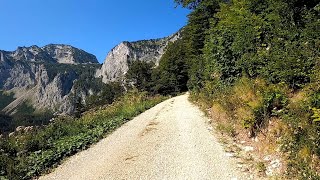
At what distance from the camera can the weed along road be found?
33.7 feet

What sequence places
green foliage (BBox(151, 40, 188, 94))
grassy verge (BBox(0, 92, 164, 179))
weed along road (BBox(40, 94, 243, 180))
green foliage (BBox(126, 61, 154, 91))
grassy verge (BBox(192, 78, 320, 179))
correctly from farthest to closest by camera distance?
green foliage (BBox(126, 61, 154, 91)) → green foliage (BBox(151, 40, 188, 94)) → grassy verge (BBox(0, 92, 164, 179)) → weed along road (BBox(40, 94, 243, 180)) → grassy verge (BBox(192, 78, 320, 179))

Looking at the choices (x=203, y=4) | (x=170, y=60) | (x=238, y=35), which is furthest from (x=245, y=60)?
(x=170, y=60)

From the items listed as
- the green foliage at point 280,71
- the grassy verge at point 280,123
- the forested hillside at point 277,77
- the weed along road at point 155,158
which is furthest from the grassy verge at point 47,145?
the green foliage at point 280,71

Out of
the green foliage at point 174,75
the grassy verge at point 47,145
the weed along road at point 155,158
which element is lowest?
the weed along road at point 155,158

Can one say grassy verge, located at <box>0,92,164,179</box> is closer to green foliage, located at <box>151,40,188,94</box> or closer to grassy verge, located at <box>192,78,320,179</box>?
grassy verge, located at <box>192,78,320,179</box>

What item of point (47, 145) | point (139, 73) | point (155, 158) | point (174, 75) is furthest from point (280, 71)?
point (139, 73)

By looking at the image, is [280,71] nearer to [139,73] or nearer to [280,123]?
[280,123]

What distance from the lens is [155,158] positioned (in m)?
11.9

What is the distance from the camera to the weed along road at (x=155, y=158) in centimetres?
1028

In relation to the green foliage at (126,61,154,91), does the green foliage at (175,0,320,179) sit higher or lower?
lower

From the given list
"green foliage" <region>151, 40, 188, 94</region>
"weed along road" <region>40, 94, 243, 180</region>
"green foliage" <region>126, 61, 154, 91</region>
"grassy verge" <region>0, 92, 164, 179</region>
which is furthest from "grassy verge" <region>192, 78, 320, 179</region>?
"green foliage" <region>126, 61, 154, 91</region>

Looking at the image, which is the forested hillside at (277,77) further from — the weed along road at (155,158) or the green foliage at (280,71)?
the weed along road at (155,158)

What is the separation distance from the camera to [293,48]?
12031 millimetres

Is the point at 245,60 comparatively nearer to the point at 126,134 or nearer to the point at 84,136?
the point at 126,134
